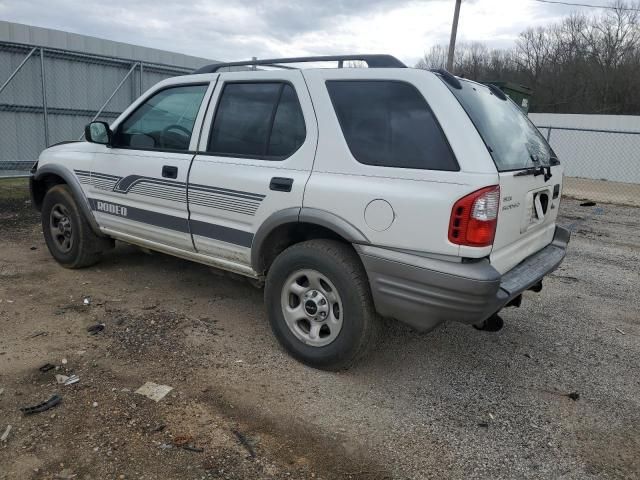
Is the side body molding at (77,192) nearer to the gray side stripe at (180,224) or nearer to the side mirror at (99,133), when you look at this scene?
the gray side stripe at (180,224)

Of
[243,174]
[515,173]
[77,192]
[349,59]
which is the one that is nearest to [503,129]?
[515,173]

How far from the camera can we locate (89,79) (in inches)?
472

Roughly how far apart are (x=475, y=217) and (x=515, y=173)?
0.48 meters

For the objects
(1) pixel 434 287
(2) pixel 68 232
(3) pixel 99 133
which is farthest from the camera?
(2) pixel 68 232

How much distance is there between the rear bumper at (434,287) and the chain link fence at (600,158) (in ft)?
49.6

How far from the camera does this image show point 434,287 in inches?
110

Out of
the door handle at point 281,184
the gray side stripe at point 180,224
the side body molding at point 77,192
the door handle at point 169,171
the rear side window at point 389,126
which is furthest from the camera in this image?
the side body molding at point 77,192

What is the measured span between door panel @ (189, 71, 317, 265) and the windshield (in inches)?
39.0

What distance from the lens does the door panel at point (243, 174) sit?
3.33 metres

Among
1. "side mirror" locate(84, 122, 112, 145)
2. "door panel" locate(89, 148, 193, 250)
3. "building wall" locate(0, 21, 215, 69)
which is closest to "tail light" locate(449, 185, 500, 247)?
"door panel" locate(89, 148, 193, 250)

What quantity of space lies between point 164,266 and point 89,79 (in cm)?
857

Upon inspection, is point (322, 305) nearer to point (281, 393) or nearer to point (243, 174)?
point (281, 393)

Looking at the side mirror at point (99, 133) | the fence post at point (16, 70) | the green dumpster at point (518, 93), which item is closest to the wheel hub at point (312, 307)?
the side mirror at point (99, 133)

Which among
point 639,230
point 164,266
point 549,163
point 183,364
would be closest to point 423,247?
point 549,163
